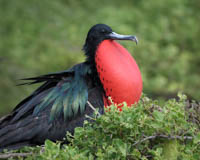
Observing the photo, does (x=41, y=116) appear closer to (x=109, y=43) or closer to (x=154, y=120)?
(x=109, y=43)

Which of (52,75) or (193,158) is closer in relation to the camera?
(193,158)

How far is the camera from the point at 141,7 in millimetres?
6969

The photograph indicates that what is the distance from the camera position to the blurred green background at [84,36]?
5.21 m

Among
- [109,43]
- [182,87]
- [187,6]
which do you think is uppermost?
[187,6]

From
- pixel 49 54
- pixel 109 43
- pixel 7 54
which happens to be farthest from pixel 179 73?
pixel 109 43

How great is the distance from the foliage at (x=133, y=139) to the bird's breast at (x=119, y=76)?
69 cm

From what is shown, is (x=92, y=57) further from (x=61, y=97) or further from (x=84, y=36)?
(x=84, y=36)

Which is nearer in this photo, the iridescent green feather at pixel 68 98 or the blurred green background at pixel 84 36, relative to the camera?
the iridescent green feather at pixel 68 98

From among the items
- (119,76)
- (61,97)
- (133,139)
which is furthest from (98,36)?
(133,139)

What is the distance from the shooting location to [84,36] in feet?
20.0

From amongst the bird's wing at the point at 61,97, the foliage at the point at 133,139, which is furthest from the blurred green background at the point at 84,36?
the foliage at the point at 133,139

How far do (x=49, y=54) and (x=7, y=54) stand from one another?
18.7 inches

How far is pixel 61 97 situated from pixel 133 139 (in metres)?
0.89

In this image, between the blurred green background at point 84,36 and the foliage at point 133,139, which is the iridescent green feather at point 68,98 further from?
the blurred green background at point 84,36
